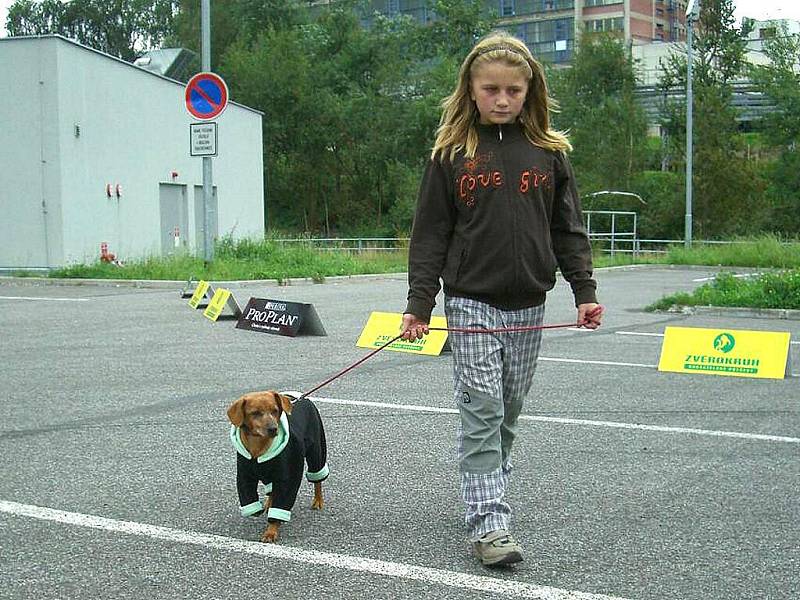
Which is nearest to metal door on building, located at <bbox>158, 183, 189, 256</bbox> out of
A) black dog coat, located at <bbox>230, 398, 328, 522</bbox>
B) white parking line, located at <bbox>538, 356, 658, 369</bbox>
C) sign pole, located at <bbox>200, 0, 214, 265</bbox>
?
sign pole, located at <bbox>200, 0, 214, 265</bbox>

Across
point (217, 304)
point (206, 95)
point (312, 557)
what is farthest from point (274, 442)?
point (206, 95)

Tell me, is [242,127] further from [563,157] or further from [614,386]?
[563,157]

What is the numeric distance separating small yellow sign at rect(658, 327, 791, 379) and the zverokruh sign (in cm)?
1182

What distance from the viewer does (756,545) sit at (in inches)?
177

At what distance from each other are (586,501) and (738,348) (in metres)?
4.69

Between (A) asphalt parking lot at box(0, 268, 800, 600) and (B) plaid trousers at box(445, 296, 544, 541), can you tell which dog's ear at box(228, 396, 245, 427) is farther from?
(B) plaid trousers at box(445, 296, 544, 541)

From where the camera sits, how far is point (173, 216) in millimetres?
28531

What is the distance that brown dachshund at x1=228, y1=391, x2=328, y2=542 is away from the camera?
4.37 meters

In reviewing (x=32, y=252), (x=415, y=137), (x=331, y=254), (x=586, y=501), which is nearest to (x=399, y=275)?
(x=331, y=254)

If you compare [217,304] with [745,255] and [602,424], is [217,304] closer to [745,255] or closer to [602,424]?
[602,424]

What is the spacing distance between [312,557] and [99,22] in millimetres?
76269

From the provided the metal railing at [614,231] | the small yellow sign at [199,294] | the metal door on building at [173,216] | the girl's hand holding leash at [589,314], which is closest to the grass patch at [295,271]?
the metal door on building at [173,216]

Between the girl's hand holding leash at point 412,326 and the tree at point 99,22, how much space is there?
71565 millimetres

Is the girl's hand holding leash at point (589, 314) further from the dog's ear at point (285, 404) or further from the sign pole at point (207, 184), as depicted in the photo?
the sign pole at point (207, 184)
